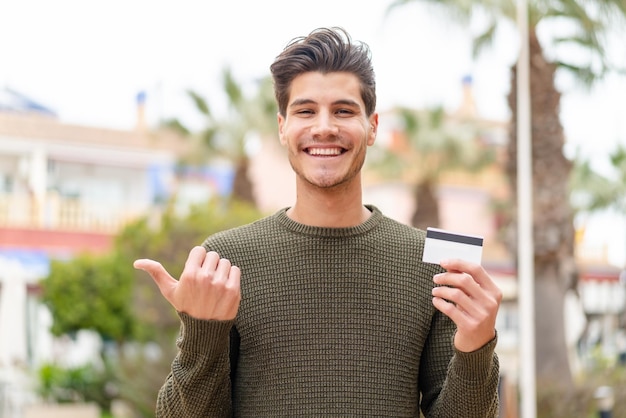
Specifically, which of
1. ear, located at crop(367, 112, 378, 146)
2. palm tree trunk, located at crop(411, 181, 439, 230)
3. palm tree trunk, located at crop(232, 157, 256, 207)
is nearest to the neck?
ear, located at crop(367, 112, 378, 146)

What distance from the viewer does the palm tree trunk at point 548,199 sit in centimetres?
1419

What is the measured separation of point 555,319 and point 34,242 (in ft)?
46.9

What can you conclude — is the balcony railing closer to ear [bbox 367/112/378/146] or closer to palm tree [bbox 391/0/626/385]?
palm tree [bbox 391/0/626/385]

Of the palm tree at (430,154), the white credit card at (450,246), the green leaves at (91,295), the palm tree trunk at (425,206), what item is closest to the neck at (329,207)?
the white credit card at (450,246)

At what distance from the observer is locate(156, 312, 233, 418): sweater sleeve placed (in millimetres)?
1867

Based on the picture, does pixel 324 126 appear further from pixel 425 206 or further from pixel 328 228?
pixel 425 206

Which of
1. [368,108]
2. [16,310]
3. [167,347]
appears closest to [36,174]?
[16,310]

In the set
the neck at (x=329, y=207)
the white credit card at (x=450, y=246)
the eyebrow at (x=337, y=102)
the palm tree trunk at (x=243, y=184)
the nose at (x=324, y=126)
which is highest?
the palm tree trunk at (x=243, y=184)

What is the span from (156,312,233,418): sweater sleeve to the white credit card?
41cm

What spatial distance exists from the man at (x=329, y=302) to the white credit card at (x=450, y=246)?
9 centimetres

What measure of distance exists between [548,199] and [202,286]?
505 inches

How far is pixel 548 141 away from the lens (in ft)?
46.7

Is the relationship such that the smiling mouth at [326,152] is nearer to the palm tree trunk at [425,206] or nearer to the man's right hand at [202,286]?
the man's right hand at [202,286]

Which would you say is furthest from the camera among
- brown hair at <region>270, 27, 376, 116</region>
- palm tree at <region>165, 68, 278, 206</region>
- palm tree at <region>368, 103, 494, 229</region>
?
palm tree at <region>368, 103, 494, 229</region>
